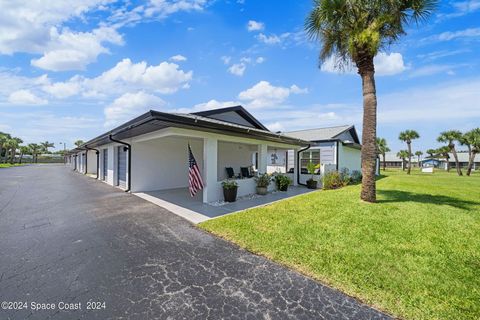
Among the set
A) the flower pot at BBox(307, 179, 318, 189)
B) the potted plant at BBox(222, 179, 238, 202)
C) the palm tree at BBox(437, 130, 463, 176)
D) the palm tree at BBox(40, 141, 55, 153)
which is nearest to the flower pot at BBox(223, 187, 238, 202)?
the potted plant at BBox(222, 179, 238, 202)

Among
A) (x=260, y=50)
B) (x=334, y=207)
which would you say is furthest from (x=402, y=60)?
(x=334, y=207)

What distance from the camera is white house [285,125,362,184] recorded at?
49.7 feet

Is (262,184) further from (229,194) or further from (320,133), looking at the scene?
(320,133)

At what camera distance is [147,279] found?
A: 3.20m

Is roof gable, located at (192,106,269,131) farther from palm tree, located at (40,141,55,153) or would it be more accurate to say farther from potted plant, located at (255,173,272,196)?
palm tree, located at (40,141,55,153)

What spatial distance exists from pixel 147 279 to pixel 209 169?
17.2ft

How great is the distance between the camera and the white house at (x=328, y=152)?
15.1m

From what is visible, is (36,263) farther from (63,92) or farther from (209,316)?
(63,92)

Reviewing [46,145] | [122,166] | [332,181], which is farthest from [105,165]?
[46,145]

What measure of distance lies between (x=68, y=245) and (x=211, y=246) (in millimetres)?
2835

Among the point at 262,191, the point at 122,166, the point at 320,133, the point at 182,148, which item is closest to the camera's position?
the point at 262,191

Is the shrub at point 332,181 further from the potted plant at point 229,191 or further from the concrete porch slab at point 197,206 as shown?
the potted plant at point 229,191

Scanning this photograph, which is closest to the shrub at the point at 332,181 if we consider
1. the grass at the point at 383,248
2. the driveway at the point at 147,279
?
the grass at the point at 383,248

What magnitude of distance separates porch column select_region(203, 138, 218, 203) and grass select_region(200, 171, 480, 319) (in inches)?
81.9
